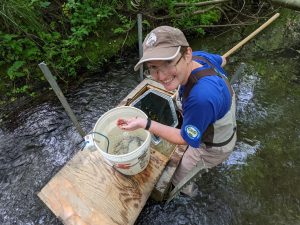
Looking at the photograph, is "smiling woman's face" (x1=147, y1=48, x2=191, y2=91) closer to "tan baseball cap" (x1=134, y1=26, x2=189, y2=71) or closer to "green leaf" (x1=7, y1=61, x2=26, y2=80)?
"tan baseball cap" (x1=134, y1=26, x2=189, y2=71)

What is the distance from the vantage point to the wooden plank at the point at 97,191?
224 cm

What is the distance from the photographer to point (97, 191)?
2.38 metres

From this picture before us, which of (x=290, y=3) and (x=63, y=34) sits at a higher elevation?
(x=290, y=3)

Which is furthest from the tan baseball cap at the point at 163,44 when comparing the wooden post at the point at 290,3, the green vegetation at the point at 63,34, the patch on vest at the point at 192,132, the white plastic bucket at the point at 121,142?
the wooden post at the point at 290,3

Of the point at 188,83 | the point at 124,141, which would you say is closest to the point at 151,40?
the point at 188,83

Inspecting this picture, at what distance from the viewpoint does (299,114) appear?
3.95 m

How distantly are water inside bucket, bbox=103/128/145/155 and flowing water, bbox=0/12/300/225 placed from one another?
0.81 m

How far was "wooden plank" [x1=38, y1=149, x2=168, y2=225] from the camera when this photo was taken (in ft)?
7.36

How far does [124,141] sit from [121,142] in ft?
0.12

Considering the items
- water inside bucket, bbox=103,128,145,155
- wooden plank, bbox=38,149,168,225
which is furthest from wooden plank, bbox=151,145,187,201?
water inside bucket, bbox=103,128,145,155

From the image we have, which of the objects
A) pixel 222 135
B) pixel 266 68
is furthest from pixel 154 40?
pixel 266 68

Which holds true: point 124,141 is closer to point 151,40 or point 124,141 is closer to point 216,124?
point 216,124

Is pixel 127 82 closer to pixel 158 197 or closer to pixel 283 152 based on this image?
pixel 158 197

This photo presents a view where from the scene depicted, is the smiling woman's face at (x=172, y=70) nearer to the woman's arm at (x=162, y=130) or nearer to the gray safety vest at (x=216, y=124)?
the gray safety vest at (x=216, y=124)
